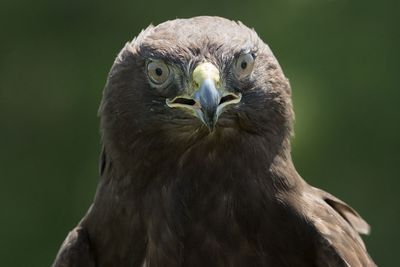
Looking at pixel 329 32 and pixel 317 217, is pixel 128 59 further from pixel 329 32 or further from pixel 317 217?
pixel 329 32

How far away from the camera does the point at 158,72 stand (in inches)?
171

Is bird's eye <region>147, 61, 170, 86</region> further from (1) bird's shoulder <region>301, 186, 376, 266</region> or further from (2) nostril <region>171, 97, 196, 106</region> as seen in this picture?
(1) bird's shoulder <region>301, 186, 376, 266</region>

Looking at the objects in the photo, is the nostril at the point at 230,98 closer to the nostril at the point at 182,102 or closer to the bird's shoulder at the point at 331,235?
the nostril at the point at 182,102

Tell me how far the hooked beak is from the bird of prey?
0.05 feet

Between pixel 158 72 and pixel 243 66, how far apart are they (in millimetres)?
329

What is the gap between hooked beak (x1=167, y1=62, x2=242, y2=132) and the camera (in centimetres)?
408

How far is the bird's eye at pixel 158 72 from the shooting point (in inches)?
171

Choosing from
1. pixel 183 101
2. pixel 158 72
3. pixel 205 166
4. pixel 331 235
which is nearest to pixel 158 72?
pixel 158 72

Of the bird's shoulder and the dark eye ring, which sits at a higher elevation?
the dark eye ring

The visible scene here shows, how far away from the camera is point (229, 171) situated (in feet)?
14.8

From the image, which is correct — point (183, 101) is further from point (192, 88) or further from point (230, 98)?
point (230, 98)

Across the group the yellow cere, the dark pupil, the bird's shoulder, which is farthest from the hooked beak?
the bird's shoulder

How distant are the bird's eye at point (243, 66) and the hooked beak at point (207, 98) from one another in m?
0.09

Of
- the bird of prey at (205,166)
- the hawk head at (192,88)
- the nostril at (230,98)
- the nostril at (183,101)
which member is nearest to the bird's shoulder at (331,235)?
the bird of prey at (205,166)
